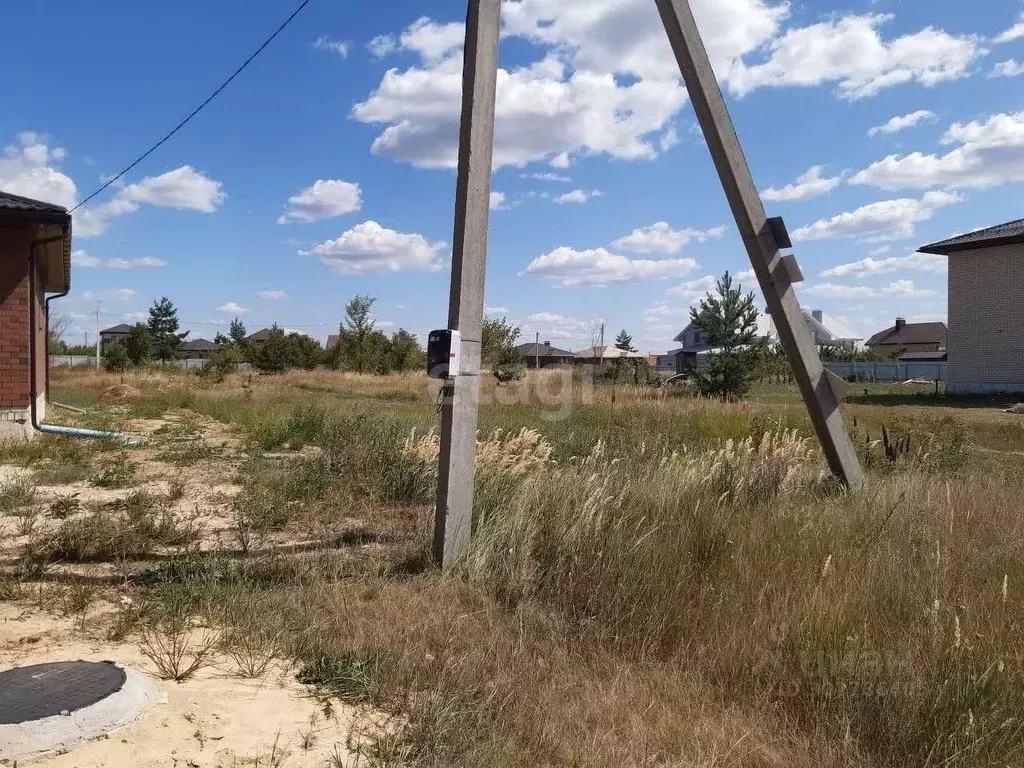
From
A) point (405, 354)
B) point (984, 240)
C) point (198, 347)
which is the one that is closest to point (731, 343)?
point (984, 240)

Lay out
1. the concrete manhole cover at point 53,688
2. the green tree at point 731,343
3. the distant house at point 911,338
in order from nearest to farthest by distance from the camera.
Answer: the concrete manhole cover at point 53,688 → the green tree at point 731,343 → the distant house at point 911,338

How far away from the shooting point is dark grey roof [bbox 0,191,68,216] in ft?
34.0

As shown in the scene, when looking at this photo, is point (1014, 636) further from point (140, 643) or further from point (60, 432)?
point (60, 432)

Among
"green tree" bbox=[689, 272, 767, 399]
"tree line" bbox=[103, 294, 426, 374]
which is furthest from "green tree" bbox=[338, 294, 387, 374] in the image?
"green tree" bbox=[689, 272, 767, 399]

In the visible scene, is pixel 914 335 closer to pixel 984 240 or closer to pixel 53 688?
pixel 984 240

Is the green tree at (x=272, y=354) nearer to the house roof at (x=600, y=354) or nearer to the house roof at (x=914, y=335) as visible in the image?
the house roof at (x=600, y=354)

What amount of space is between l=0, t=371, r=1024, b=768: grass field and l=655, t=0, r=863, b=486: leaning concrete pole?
72cm

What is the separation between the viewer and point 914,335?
253 feet

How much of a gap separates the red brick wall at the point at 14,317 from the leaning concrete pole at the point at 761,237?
379 inches

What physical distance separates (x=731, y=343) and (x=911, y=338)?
6376 centimetres

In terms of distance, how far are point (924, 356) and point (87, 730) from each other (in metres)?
76.5

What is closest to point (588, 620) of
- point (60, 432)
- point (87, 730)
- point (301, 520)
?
point (87, 730)

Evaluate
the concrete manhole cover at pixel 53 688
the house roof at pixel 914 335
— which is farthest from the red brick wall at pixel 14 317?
the house roof at pixel 914 335

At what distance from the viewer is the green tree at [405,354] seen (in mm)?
48094
